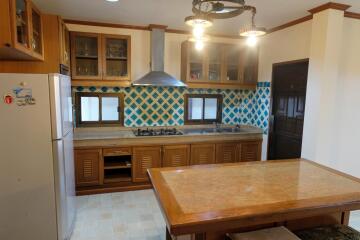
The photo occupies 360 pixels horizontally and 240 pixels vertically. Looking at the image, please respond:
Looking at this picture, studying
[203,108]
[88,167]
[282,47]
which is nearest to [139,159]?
[88,167]

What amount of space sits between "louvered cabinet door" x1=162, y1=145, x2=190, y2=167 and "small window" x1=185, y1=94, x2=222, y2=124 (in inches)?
27.9

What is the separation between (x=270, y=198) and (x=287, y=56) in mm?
2695

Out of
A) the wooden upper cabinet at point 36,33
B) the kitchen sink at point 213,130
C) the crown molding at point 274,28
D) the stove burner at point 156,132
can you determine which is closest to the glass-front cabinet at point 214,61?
the crown molding at point 274,28

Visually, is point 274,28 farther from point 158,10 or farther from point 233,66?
point 158,10

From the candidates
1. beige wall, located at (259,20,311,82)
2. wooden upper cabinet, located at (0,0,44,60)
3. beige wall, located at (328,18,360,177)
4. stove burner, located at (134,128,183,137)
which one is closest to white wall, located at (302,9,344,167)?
beige wall, located at (328,18,360,177)

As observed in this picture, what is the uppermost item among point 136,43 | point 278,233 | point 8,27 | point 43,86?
point 136,43

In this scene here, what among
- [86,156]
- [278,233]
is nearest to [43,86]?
[86,156]

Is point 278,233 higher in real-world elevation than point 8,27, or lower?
lower

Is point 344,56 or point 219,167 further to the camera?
point 344,56

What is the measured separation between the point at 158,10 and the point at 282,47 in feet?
6.37

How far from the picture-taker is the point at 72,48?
346cm

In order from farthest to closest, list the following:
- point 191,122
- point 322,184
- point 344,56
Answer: point 191,122 → point 344,56 → point 322,184

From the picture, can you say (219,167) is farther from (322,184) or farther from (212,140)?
(212,140)

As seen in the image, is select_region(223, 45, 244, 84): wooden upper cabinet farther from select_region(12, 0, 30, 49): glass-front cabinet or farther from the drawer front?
select_region(12, 0, 30, 49): glass-front cabinet
